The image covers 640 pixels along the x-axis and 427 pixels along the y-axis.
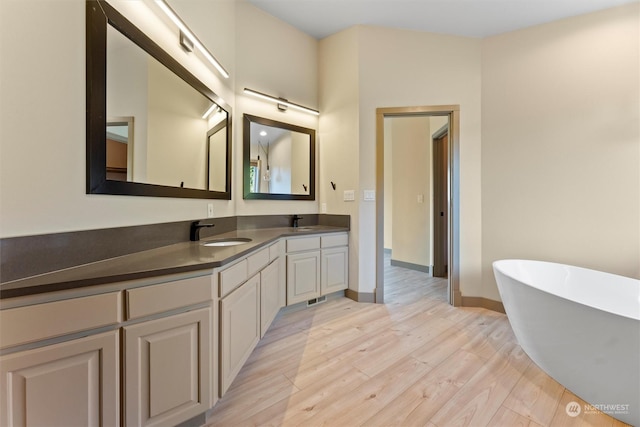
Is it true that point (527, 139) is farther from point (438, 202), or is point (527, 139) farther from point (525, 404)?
point (525, 404)

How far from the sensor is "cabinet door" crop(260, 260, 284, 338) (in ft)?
6.30

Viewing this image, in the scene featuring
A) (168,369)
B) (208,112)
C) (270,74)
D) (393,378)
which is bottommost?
(393,378)

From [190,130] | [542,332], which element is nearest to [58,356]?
[190,130]

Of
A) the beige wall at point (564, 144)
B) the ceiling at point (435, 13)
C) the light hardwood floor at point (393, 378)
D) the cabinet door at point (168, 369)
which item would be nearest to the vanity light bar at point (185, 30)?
the ceiling at point (435, 13)

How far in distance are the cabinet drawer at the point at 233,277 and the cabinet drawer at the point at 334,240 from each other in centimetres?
122

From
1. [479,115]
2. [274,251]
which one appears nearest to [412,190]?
[479,115]

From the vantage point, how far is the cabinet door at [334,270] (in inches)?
109

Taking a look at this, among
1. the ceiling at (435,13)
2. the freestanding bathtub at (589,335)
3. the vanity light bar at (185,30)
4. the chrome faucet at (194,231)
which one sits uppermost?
the ceiling at (435,13)

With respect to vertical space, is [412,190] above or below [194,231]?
above

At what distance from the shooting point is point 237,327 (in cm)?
151

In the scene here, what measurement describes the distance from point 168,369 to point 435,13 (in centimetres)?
355

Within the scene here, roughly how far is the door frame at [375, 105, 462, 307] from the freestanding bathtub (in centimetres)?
83

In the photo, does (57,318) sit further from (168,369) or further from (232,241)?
(232,241)

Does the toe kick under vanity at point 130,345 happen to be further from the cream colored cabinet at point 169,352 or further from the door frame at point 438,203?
the door frame at point 438,203
